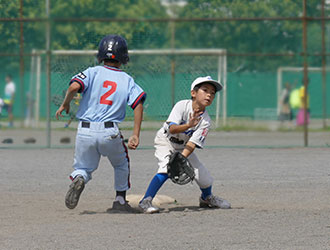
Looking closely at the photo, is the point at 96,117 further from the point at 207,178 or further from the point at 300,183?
the point at 300,183

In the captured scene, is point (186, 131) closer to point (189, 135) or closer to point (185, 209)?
point (189, 135)

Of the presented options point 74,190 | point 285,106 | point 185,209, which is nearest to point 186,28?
point 285,106

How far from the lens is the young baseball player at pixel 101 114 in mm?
5910

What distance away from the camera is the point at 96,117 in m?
5.95

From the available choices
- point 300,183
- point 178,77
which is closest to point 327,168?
point 300,183

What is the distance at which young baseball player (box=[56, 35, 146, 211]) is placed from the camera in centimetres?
591

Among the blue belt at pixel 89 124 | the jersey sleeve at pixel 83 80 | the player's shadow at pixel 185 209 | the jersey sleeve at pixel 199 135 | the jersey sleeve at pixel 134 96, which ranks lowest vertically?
the player's shadow at pixel 185 209

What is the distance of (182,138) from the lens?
20.7 feet

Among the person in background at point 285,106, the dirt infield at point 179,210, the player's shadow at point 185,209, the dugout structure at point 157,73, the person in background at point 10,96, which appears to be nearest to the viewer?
the dirt infield at point 179,210

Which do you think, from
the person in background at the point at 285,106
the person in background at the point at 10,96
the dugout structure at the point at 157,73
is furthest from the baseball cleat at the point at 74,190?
the person in background at the point at 285,106

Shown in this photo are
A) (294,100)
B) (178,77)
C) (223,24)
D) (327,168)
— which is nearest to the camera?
(327,168)

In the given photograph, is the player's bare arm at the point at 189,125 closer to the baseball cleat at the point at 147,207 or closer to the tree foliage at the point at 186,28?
the baseball cleat at the point at 147,207

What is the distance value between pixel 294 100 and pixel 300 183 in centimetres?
1289

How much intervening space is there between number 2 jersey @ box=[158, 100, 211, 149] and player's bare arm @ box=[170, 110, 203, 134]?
55mm
